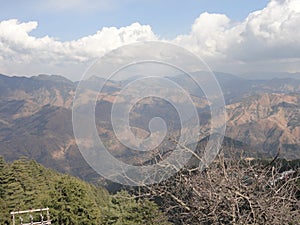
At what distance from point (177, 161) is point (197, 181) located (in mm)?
419

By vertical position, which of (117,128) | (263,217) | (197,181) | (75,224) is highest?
(117,128)

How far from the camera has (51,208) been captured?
21828mm

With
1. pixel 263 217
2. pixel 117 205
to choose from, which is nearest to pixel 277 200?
pixel 263 217

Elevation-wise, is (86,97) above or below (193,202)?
above

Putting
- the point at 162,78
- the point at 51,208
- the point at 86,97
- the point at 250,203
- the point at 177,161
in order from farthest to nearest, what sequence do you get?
the point at 51,208, the point at 86,97, the point at 162,78, the point at 177,161, the point at 250,203

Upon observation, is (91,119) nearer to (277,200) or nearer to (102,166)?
(102,166)

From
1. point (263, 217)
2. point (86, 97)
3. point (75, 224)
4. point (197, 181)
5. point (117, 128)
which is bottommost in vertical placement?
point (75, 224)

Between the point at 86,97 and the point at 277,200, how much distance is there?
4.21 meters

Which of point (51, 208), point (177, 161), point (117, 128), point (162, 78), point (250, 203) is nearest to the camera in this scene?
point (250, 203)

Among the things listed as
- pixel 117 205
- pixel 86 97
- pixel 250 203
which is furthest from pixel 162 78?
pixel 117 205

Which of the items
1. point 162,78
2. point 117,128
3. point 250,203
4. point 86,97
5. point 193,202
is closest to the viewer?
point 250,203

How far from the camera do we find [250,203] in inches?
147

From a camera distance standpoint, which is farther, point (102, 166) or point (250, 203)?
point (102, 166)

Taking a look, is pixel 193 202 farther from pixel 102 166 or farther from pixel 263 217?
pixel 102 166
